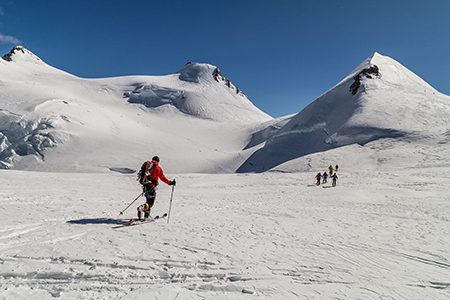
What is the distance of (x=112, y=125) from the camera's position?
41.5m

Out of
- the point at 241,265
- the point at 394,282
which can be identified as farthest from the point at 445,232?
the point at 241,265

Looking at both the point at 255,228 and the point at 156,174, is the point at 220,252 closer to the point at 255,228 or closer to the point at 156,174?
the point at 255,228

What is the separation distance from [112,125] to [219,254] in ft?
138

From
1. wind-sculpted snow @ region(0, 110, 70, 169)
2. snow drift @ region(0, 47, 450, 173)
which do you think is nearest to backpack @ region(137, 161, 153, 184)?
snow drift @ region(0, 47, 450, 173)

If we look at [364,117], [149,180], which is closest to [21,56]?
[149,180]

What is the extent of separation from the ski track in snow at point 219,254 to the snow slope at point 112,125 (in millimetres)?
25232

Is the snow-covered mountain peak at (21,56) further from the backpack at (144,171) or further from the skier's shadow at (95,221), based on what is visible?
the backpack at (144,171)

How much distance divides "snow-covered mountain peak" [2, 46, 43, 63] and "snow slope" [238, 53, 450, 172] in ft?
292

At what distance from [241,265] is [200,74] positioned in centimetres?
8912

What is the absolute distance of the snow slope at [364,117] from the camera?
94.7 ft

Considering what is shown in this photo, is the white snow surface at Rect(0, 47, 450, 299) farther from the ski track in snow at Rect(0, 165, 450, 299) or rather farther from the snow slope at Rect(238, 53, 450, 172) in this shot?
the snow slope at Rect(238, 53, 450, 172)

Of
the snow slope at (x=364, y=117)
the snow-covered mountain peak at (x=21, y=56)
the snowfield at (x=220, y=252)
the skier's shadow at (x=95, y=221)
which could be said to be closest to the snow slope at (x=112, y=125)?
the snow-covered mountain peak at (x=21, y=56)

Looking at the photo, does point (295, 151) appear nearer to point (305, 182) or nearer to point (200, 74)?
point (305, 182)

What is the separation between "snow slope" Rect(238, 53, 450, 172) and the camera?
94.7 feet
